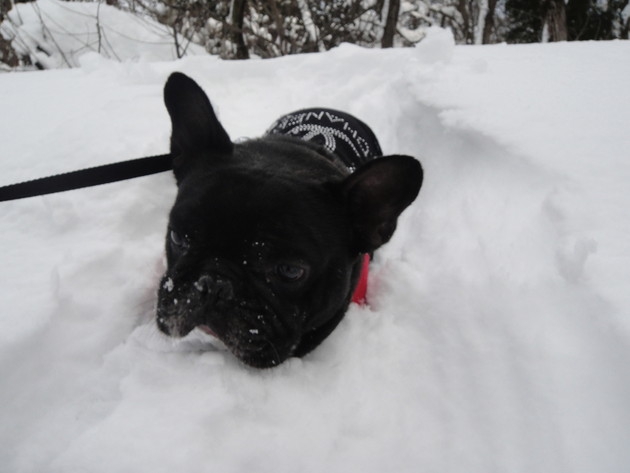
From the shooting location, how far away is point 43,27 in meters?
7.46

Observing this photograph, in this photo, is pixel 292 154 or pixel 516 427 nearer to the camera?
pixel 516 427

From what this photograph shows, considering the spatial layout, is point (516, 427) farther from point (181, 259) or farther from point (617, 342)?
point (181, 259)

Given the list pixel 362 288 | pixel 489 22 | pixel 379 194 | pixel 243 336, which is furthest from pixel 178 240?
pixel 489 22

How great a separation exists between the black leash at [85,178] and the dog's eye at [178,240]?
446 millimetres

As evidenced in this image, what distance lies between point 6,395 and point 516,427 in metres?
1.83

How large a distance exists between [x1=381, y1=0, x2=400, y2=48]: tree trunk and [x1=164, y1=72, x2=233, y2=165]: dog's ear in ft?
28.0

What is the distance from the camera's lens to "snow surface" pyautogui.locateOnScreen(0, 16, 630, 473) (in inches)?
58.9

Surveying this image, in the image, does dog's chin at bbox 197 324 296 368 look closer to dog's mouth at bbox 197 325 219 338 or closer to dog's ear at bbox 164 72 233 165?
dog's mouth at bbox 197 325 219 338

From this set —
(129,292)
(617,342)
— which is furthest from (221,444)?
(617,342)

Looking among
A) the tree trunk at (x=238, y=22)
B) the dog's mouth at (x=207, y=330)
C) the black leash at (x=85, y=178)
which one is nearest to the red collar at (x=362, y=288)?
the dog's mouth at (x=207, y=330)

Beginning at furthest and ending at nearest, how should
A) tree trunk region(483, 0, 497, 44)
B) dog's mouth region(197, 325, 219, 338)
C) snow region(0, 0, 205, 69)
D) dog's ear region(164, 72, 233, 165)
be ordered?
1. tree trunk region(483, 0, 497, 44)
2. snow region(0, 0, 205, 69)
3. dog's ear region(164, 72, 233, 165)
4. dog's mouth region(197, 325, 219, 338)

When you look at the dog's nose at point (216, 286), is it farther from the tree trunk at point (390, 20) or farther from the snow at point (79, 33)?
the tree trunk at point (390, 20)

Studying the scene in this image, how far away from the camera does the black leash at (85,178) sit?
5.98 ft

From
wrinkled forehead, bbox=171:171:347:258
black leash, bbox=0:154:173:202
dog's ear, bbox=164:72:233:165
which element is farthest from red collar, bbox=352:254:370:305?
black leash, bbox=0:154:173:202
